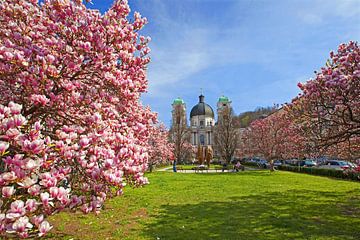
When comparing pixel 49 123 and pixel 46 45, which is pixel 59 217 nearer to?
pixel 49 123

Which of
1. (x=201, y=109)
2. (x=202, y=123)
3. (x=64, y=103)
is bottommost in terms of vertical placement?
(x=64, y=103)

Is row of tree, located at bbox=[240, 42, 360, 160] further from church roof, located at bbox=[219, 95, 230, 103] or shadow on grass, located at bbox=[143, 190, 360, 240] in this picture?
church roof, located at bbox=[219, 95, 230, 103]

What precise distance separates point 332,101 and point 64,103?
29.1ft

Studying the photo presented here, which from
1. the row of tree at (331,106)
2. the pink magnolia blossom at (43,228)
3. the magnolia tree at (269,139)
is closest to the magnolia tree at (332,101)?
the row of tree at (331,106)

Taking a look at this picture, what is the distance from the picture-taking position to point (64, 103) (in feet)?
13.1

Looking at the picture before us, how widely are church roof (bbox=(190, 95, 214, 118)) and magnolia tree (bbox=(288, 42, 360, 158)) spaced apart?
7993 cm

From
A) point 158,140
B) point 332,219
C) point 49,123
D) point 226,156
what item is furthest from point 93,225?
point 226,156

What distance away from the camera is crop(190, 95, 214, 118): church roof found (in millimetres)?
92062

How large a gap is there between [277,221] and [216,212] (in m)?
2.37

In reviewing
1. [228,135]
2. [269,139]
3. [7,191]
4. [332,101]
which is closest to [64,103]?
[7,191]

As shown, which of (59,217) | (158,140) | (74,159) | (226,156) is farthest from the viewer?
(226,156)

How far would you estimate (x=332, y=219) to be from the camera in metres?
9.27

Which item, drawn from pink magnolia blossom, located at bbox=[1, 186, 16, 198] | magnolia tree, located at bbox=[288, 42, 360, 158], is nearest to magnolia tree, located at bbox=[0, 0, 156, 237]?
pink magnolia blossom, located at bbox=[1, 186, 16, 198]

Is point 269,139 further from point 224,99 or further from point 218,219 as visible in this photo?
point 224,99
